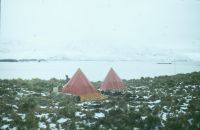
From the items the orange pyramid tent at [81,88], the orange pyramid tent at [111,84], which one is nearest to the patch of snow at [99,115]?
the orange pyramid tent at [81,88]

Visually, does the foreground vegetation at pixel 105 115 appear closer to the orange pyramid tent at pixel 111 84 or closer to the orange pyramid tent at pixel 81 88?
the orange pyramid tent at pixel 81 88

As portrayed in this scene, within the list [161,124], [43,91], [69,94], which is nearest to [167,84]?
[69,94]

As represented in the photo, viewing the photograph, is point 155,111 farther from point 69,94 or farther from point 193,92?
point 69,94

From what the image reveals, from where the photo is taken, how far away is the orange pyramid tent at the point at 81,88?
879 inches

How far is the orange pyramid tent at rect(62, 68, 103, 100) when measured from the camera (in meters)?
22.3

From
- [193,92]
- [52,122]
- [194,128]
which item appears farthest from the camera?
[193,92]

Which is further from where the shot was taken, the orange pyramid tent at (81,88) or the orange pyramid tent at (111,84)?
the orange pyramid tent at (111,84)

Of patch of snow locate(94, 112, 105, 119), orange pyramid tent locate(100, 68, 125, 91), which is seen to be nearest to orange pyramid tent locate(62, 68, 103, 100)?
orange pyramid tent locate(100, 68, 125, 91)

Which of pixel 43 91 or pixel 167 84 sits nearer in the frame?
pixel 43 91

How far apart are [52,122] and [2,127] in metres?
2.23

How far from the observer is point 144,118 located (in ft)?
46.4

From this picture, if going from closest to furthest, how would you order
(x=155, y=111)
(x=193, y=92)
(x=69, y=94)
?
(x=155, y=111) < (x=193, y=92) < (x=69, y=94)

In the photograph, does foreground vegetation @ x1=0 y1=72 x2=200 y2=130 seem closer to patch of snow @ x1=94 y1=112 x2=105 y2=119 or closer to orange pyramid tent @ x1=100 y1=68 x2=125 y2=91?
patch of snow @ x1=94 y1=112 x2=105 y2=119

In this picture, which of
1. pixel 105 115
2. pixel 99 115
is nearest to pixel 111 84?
pixel 99 115
